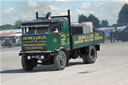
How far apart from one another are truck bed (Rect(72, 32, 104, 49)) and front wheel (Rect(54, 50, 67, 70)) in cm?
102

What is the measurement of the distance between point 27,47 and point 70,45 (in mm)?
2126

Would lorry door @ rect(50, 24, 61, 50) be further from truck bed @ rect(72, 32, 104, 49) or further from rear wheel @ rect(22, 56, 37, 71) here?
rear wheel @ rect(22, 56, 37, 71)

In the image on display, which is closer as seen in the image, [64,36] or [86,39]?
[64,36]

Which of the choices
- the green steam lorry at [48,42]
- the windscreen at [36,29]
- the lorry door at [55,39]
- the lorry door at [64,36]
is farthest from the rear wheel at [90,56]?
the windscreen at [36,29]

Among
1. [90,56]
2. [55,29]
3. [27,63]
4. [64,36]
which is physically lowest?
[27,63]

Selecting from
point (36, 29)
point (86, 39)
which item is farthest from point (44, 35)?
point (86, 39)

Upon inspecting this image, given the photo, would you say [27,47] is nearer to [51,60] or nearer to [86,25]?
[51,60]

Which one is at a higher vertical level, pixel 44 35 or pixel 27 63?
pixel 44 35

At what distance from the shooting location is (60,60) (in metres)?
13.9

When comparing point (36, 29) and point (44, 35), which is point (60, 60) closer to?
point (44, 35)

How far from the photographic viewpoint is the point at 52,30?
13797 mm

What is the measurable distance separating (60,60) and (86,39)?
2.74m

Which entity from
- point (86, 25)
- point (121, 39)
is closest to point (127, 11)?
point (121, 39)

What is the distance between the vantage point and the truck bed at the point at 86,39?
1518 cm
